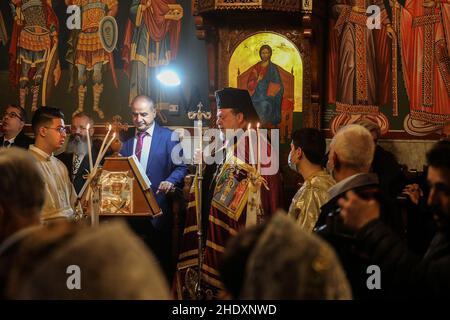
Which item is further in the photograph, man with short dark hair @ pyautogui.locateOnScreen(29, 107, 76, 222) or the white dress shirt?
the white dress shirt

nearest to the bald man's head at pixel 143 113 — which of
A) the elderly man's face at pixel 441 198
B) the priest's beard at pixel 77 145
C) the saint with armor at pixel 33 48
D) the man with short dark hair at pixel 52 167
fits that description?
the priest's beard at pixel 77 145

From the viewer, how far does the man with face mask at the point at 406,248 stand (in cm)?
243

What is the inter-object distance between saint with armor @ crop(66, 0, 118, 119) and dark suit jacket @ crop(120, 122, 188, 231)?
4.55 feet

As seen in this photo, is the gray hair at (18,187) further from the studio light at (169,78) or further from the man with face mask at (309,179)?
the studio light at (169,78)

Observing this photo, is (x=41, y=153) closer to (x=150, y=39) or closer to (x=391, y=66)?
(x=150, y=39)

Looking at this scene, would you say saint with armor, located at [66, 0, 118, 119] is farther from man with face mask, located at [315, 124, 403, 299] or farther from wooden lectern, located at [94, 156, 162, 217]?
man with face mask, located at [315, 124, 403, 299]

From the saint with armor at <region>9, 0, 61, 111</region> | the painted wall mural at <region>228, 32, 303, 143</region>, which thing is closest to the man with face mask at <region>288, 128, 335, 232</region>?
the painted wall mural at <region>228, 32, 303, 143</region>

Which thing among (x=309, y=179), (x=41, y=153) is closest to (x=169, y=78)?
(x=41, y=153)

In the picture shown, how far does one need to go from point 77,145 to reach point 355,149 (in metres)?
4.50

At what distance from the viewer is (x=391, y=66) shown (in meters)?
7.71

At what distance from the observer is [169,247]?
7234mm

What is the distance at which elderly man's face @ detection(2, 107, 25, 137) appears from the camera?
23.5 ft

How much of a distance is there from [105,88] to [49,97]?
25.8 inches
